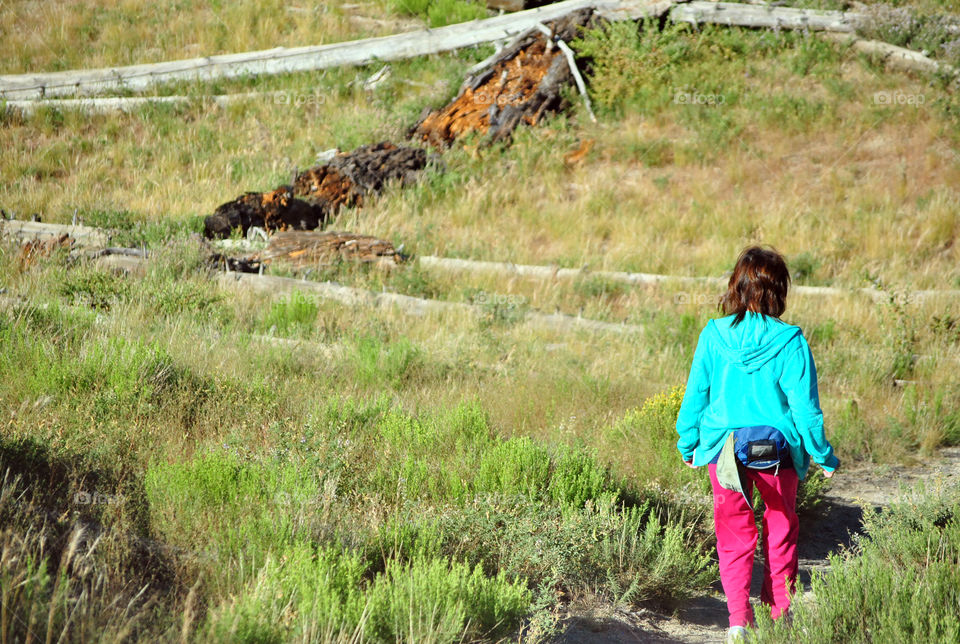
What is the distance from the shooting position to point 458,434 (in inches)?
195

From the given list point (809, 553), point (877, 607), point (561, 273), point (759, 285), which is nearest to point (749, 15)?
point (561, 273)

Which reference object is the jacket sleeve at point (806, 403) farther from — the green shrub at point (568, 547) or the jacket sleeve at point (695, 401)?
the green shrub at point (568, 547)

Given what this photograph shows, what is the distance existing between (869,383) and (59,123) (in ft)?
45.9

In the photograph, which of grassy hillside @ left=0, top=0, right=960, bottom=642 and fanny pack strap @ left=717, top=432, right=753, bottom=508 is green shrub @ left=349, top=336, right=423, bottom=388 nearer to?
grassy hillside @ left=0, top=0, right=960, bottom=642

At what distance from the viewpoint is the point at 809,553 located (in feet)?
15.5

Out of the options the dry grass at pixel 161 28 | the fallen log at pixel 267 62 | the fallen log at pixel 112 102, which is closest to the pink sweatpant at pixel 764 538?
the fallen log at pixel 267 62

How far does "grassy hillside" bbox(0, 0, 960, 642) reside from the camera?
306cm

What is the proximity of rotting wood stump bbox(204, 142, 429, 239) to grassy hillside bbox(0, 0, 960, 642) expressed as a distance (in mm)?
405

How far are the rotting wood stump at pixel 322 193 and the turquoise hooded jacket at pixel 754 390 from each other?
833cm

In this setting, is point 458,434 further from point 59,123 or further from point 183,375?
point 59,123

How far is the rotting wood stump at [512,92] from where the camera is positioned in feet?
43.9

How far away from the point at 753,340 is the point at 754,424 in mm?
369

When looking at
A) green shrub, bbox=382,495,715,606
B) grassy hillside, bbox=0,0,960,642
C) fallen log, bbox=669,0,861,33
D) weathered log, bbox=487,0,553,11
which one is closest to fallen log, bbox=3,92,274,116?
grassy hillside, bbox=0,0,960,642

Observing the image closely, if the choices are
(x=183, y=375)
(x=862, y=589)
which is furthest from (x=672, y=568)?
(x=183, y=375)
